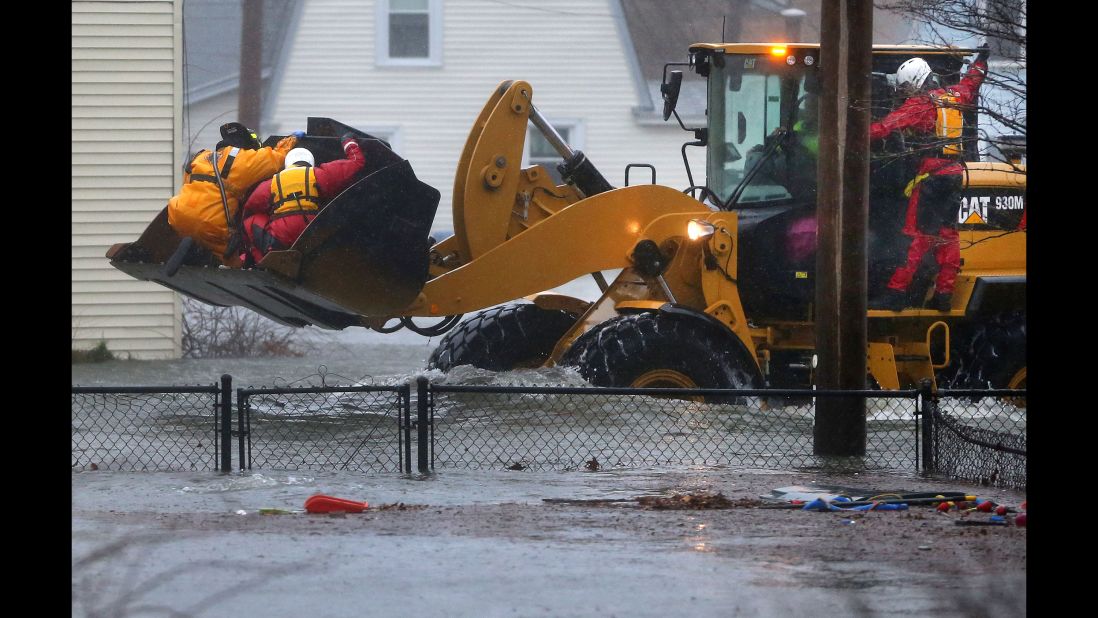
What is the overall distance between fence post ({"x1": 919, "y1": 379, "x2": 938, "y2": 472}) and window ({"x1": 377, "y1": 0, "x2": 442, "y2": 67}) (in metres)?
17.9

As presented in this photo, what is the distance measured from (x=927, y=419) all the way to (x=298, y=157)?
18.0 feet

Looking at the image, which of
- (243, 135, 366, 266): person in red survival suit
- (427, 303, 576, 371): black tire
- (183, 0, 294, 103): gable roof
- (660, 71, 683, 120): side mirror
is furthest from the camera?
(183, 0, 294, 103): gable roof

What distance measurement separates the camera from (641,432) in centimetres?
1388

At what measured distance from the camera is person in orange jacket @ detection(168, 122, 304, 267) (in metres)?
13.6

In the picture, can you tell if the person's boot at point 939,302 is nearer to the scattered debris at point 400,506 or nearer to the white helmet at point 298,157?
the white helmet at point 298,157

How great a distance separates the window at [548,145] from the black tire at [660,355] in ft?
40.8

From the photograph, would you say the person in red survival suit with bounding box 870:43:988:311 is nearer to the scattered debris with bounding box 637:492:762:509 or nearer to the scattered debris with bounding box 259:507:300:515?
the scattered debris with bounding box 637:492:762:509

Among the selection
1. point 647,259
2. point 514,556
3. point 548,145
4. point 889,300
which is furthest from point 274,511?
point 548,145

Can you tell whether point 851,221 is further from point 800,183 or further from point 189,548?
point 189,548

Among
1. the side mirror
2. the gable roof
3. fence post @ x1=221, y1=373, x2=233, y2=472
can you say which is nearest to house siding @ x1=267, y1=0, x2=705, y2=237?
the gable roof

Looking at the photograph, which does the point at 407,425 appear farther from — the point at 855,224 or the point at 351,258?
the point at 855,224

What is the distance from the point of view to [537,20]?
94.6 ft

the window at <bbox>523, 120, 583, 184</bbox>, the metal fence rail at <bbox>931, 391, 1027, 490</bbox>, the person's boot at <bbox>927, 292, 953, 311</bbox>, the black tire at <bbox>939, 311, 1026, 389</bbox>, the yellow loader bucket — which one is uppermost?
the window at <bbox>523, 120, 583, 184</bbox>
